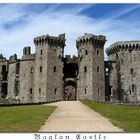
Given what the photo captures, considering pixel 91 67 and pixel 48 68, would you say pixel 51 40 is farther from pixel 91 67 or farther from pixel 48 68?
pixel 91 67

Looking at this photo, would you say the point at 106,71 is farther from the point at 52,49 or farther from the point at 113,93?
the point at 52,49

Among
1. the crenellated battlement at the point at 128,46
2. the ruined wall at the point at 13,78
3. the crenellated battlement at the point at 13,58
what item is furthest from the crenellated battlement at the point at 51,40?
the crenellated battlement at the point at 128,46

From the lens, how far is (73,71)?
243 ft

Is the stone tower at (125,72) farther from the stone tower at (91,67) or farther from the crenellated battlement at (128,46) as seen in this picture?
the stone tower at (91,67)

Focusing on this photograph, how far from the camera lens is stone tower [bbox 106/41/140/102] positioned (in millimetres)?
71375

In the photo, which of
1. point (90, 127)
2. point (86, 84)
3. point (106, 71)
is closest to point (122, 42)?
point (106, 71)

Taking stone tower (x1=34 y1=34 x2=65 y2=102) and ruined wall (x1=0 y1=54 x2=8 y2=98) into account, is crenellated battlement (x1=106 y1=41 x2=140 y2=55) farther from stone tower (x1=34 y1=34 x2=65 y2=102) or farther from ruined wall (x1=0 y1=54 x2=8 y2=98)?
ruined wall (x1=0 y1=54 x2=8 y2=98)

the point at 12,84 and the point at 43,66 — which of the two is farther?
the point at 12,84

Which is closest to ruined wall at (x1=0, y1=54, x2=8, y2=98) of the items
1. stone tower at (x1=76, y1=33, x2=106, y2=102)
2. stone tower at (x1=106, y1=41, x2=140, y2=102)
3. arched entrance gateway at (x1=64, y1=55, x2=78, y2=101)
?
arched entrance gateway at (x1=64, y1=55, x2=78, y2=101)

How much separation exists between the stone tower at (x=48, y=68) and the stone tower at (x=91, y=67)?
3.22m

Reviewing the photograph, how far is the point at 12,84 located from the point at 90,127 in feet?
172

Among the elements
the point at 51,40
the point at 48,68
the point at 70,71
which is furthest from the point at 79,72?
the point at 51,40

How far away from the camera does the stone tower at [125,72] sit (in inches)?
2810

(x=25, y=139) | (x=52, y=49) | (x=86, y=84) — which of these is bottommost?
(x=25, y=139)
